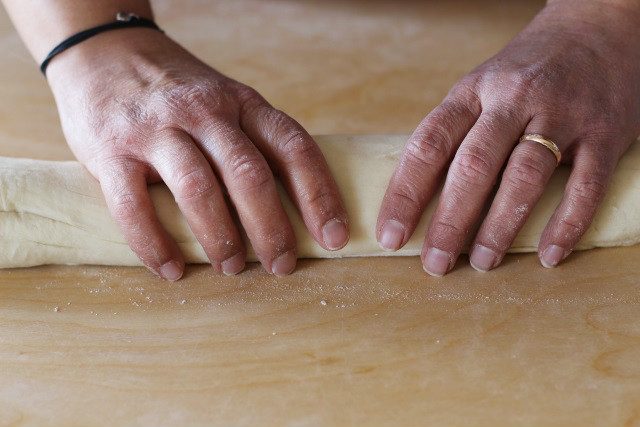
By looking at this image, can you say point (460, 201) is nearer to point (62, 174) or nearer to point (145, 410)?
point (145, 410)

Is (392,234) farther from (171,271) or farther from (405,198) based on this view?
(171,271)

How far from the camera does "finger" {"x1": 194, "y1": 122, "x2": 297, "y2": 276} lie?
1038 millimetres

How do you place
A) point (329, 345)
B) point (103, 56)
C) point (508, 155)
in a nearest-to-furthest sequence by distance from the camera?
point (329, 345) < point (508, 155) < point (103, 56)

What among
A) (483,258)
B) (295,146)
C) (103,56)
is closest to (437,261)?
(483,258)

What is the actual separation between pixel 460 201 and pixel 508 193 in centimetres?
7

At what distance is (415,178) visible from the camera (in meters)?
1.07

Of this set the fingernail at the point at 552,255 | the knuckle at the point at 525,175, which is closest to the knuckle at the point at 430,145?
the knuckle at the point at 525,175

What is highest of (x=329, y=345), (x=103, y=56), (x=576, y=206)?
(x=103, y=56)

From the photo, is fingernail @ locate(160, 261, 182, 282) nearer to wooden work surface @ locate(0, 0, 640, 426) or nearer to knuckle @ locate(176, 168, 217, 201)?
wooden work surface @ locate(0, 0, 640, 426)

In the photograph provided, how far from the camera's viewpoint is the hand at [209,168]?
41.2 inches

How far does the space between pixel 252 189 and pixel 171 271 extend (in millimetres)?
190

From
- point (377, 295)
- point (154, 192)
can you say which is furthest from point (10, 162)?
point (377, 295)

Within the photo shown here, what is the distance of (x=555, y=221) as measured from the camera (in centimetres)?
109

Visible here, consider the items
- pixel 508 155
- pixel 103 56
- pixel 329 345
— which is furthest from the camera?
pixel 103 56
